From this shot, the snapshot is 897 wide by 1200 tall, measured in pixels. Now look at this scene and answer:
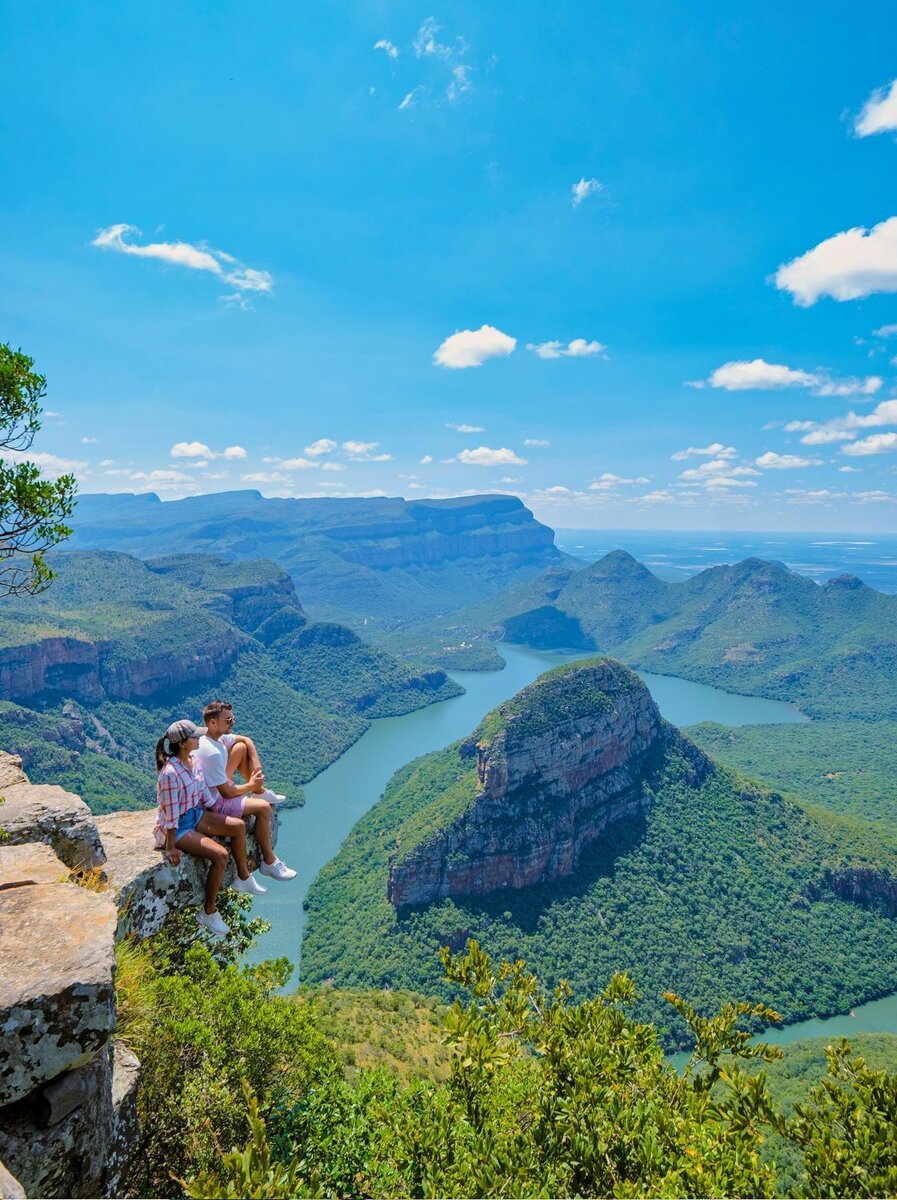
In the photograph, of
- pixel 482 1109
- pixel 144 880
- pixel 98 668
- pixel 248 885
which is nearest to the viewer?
pixel 482 1109

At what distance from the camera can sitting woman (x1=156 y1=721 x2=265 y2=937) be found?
7398mm

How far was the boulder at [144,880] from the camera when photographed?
6.98 metres

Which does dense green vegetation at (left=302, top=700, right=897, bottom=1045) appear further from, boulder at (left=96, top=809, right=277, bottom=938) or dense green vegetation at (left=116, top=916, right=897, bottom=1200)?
boulder at (left=96, top=809, right=277, bottom=938)

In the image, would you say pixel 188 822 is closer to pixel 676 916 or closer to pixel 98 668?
pixel 676 916

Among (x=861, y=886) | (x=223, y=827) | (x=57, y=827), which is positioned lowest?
(x=861, y=886)

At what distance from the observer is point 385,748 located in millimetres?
104312

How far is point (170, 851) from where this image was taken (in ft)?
24.4

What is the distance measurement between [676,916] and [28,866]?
168ft

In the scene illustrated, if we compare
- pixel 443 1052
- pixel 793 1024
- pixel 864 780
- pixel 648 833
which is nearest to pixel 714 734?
pixel 864 780

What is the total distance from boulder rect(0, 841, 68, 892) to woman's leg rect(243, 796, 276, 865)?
2.62 metres

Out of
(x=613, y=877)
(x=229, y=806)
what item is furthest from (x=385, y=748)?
(x=229, y=806)

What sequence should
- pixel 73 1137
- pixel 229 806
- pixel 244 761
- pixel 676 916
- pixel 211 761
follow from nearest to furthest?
1. pixel 73 1137
2. pixel 211 761
3. pixel 229 806
4. pixel 244 761
5. pixel 676 916

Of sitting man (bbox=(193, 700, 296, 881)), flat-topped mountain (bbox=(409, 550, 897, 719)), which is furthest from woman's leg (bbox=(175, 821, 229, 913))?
flat-topped mountain (bbox=(409, 550, 897, 719))

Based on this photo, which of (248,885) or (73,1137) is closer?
(73,1137)
